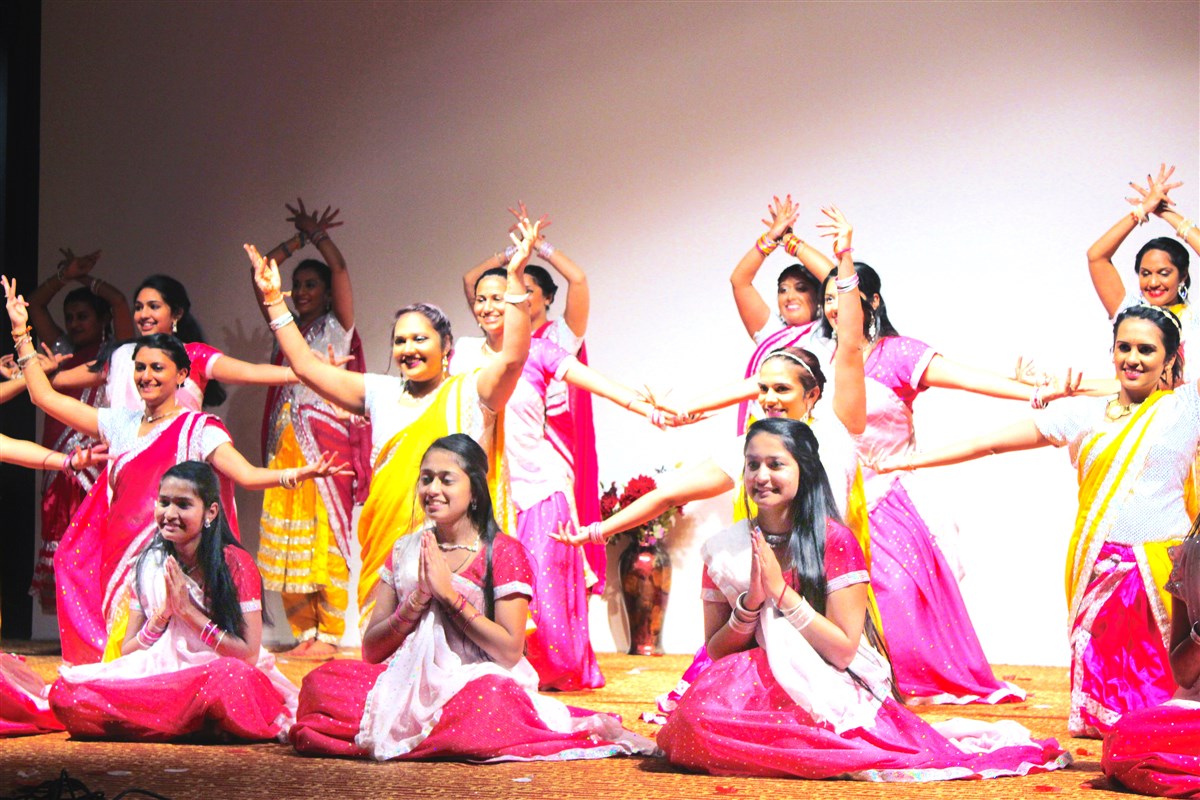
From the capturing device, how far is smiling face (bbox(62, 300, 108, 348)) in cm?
693

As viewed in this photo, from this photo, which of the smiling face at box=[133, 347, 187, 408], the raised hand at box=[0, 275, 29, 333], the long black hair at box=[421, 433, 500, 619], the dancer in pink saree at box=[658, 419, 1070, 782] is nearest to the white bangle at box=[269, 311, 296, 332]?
the smiling face at box=[133, 347, 187, 408]

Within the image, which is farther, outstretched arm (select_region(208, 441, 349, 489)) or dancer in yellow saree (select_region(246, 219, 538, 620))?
outstretched arm (select_region(208, 441, 349, 489))

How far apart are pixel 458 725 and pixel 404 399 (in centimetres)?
110

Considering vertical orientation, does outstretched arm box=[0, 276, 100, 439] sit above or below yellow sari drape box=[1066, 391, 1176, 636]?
above

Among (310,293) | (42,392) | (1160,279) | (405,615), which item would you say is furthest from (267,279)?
Result: (1160,279)

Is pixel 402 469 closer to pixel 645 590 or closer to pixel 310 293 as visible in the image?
pixel 645 590

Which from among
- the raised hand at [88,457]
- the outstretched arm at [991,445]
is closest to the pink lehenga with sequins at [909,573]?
the outstretched arm at [991,445]

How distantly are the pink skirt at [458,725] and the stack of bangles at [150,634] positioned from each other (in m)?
0.56

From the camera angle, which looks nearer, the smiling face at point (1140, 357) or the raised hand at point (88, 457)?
the smiling face at point (1140, 357)

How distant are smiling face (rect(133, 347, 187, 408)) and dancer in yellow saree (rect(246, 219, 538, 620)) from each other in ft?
2.24

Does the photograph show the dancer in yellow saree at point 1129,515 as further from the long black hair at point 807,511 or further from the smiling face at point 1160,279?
the smiling face at point 1160,279

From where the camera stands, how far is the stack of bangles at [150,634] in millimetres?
4348

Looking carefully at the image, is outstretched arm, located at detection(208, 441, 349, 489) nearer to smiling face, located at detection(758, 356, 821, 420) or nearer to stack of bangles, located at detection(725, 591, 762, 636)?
smiling face, located at detection(758, 356, 821, 420)

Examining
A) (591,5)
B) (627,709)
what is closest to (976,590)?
(627,709)
